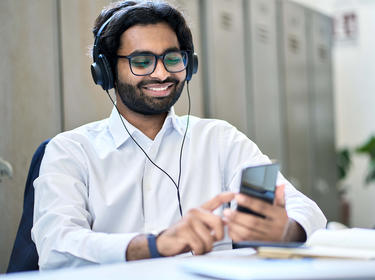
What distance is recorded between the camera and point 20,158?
2352 millimetres

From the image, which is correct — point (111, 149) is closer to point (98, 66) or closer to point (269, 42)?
point (98, 66)

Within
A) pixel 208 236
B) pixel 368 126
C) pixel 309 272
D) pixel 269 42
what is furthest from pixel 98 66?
pixel 368 126

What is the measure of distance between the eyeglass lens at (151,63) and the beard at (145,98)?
31 millimetres

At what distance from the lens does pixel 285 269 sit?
77 cm

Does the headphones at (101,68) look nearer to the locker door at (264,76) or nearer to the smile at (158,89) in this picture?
the smile at (158,89)

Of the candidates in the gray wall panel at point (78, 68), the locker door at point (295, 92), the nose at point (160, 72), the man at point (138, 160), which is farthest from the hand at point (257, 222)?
the locker door at point (295, 92)

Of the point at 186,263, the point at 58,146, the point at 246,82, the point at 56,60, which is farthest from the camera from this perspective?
the point at 246,82

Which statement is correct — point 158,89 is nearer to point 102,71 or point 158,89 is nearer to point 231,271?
point 102,71

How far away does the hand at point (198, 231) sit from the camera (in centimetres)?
104

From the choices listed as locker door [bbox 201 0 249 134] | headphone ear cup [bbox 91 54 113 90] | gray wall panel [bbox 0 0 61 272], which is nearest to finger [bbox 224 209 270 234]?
headphone ear cup [bbox 91 54 113 90]

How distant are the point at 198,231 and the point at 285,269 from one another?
0.97 feet

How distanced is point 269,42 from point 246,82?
0.44 m

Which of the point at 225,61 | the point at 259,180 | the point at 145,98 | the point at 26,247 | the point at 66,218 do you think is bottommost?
the point at 26,247

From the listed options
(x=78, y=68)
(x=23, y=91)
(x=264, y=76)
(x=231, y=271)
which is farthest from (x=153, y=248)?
(x=264, y=76)
